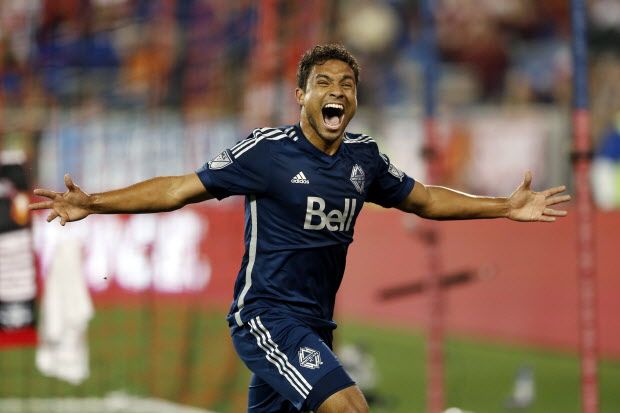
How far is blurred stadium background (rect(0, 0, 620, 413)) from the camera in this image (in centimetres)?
1014

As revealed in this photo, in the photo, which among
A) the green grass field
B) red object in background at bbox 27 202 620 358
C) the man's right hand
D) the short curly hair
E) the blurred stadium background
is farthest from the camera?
red object in background at bbox 27 202 620 358

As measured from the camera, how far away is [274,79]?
10.7 meters

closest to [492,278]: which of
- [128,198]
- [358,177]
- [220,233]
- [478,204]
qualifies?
[220,233]

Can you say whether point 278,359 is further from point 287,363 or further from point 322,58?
point 322,58

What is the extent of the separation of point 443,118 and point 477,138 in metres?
0.74

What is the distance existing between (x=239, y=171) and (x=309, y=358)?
3.09 ft

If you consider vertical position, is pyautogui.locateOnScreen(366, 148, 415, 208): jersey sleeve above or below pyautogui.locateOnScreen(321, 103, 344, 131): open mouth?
below

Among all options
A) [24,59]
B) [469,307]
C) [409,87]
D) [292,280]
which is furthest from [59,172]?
[292,280]

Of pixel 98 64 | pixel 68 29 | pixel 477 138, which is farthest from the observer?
pixel 98 64

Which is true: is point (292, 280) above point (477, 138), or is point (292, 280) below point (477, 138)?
below

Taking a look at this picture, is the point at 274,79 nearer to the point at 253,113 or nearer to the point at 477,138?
the point at 253,113

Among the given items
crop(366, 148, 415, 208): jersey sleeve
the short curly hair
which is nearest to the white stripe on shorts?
crop(366, 148, 415, 208): jersey sleeve

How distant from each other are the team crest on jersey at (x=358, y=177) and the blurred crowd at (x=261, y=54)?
4007 mm

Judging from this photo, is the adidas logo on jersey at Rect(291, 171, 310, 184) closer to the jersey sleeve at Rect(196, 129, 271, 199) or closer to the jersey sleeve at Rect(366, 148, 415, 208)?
the jersey sleeve at Rect(196, 129, 271, 199)
